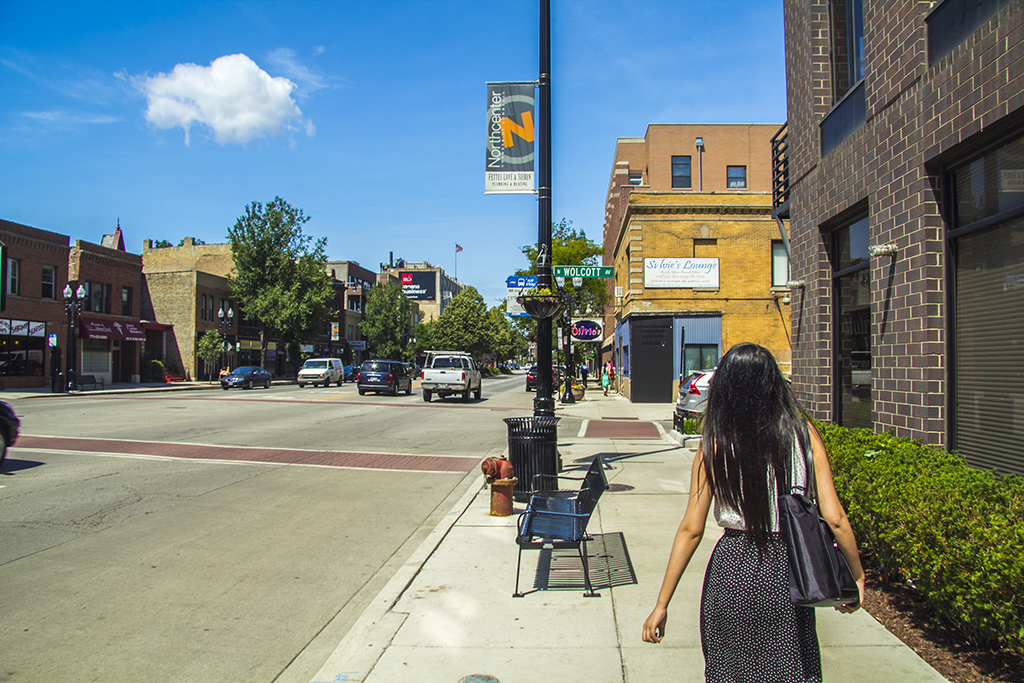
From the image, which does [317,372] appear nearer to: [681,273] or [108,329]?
[108,329]

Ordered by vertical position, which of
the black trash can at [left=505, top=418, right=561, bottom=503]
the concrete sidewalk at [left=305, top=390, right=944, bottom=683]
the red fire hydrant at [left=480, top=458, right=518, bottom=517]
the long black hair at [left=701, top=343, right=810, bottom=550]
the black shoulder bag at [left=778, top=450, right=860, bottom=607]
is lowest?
the concrete sidewalk at [left=305, top=390, right=944, bottom=683]

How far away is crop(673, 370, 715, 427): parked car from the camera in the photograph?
Result: 50.1 ft

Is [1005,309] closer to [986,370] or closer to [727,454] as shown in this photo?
[986,370]

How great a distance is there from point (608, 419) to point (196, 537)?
49.8ft

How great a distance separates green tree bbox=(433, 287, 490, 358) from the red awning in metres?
42.4

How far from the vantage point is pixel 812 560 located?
85.1 inches

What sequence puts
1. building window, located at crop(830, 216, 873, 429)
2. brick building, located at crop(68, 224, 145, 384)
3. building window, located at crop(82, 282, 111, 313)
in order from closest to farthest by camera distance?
building window, located at crop(830, 216, 873, 429), brick building, located at crop(68, 224, 145, 384), building window, located at crop(82, 282, 111, 313)

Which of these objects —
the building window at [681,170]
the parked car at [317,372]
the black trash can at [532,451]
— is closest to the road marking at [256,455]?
the black trash can at [532,451]

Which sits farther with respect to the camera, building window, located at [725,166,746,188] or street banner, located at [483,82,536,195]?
building window, located at [725,166,746,188]

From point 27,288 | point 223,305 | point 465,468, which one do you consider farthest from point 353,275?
point 465,468

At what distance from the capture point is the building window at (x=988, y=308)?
5582 millimetres

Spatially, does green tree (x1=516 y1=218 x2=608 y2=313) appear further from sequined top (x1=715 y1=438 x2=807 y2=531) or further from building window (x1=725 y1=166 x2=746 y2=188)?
sequined top (x1=715 y1=438 x2=807 y2=531)

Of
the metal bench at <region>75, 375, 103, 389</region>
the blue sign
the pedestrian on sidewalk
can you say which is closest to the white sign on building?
the blue sign

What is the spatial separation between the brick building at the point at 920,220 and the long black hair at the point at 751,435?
14.8ft
